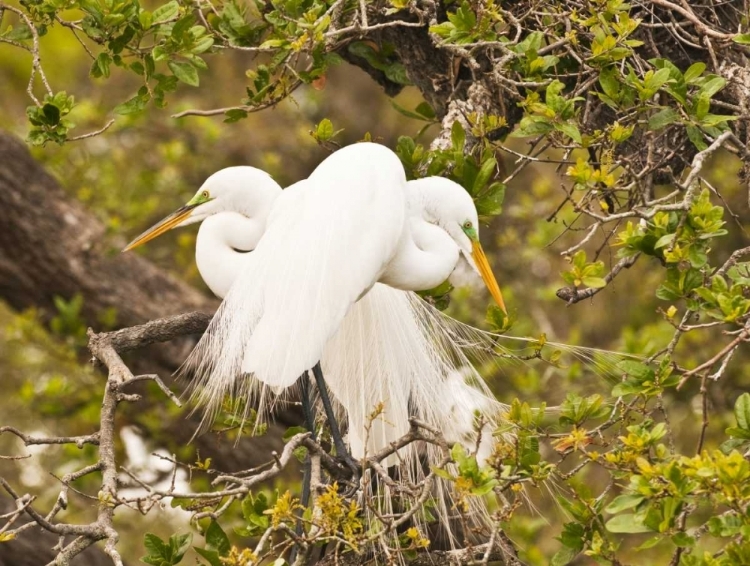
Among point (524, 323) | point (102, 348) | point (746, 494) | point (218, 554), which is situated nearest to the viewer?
point (746, 494)

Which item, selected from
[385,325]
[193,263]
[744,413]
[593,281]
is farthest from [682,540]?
[193,263]

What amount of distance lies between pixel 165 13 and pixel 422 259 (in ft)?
2.51

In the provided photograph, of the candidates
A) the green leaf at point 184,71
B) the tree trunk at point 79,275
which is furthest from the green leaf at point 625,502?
the tree trunk at point 79,275

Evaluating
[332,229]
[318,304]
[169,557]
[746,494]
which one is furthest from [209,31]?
[746,494]

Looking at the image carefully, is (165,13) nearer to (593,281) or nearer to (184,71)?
(184,71)

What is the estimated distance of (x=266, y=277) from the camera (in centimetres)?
212

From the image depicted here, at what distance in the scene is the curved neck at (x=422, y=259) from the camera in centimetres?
207

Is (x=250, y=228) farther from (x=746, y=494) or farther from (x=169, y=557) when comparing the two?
(x=746, y=494)

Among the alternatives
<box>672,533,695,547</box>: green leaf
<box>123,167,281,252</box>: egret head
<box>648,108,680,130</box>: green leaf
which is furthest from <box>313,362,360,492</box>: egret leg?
<box>648,108,680,130</box>: green leaf

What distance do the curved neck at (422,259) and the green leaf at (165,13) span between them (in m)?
0.68

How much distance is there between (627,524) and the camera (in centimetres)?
145

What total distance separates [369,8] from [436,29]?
16.9 inches

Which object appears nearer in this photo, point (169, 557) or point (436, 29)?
point (169, 557)

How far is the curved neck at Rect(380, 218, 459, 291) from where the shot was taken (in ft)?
6.80
